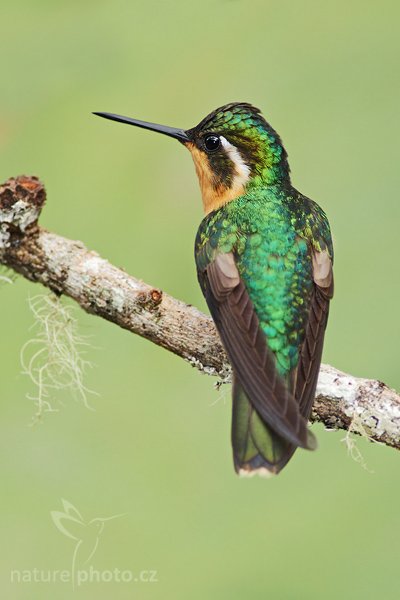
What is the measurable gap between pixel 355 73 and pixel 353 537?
6.40 feet

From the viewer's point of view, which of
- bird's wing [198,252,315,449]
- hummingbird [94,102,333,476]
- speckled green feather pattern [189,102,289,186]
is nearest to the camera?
bird's wing [198,252,315,449]

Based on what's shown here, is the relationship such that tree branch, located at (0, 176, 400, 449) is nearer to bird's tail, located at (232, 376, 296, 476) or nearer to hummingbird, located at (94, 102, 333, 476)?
hummingbird, located at (94, 102, 333, 476)

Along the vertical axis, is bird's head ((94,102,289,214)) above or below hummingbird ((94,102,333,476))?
above

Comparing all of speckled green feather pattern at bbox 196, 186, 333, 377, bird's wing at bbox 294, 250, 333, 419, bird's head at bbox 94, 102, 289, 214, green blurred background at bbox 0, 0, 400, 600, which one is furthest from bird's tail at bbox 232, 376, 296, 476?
bird's head at bbox 94, 102, 289, 214

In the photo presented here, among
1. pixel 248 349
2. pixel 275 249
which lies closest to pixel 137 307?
pixel 248 349

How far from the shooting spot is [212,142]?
366 centimetres

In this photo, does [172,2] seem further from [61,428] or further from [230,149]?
[61,428]

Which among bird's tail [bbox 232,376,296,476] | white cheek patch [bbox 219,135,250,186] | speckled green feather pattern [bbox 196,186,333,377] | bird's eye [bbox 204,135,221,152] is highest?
bird's eye [bbox 204,135,221,152]

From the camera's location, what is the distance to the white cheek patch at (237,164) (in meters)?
3.60

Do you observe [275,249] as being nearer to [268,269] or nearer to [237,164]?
[268,269]

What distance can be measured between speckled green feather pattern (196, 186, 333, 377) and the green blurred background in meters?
0.31

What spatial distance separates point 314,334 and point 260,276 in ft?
0.75

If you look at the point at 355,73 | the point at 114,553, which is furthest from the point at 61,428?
the point at 355,73

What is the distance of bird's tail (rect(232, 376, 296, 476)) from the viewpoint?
290 centimetres
